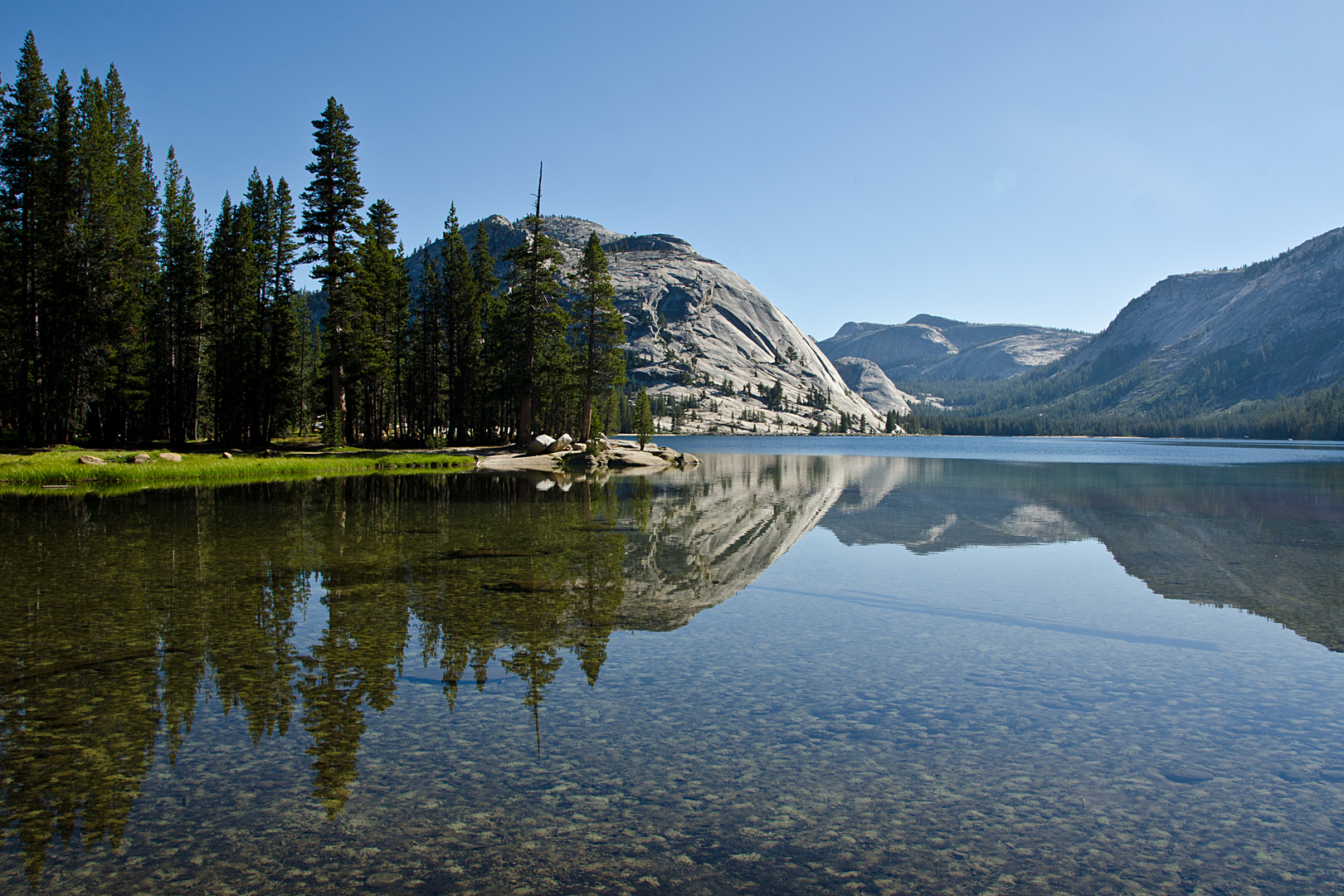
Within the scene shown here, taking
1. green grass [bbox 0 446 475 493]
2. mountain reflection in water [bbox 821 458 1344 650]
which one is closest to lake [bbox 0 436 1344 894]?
mountain reflection in water [bbox 821 458 1344 650]

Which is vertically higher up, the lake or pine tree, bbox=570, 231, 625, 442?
pine tree, bbox=570, 231, 625, 442

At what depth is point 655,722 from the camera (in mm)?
9062

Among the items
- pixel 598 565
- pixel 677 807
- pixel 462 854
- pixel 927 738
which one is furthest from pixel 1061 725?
pixel 598 565

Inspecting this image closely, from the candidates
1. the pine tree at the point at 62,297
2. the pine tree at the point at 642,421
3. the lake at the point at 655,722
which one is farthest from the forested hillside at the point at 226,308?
the lake at the point at 655,722

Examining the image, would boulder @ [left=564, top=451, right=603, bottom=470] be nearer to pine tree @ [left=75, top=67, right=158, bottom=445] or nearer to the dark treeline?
the dark treeline

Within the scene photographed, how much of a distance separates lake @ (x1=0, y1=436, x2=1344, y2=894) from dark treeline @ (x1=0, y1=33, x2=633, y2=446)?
3719cm

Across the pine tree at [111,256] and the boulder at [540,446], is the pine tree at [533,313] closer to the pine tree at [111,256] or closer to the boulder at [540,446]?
the boulder at [540,446]

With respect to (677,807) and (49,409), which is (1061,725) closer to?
(677,807)

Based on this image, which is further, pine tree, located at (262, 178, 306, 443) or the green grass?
pine tree, located at (262, 178, 306, 443)

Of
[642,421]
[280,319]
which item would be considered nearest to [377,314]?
[280,319]

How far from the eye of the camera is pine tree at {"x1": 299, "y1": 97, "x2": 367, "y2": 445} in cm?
5741

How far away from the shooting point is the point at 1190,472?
67.9m

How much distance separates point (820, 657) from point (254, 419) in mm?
64098

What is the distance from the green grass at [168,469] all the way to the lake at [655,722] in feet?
63.8
